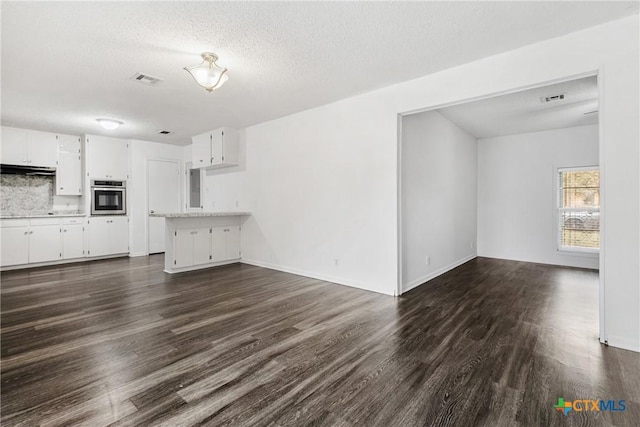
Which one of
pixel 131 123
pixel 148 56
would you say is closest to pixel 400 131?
pixel 148 56

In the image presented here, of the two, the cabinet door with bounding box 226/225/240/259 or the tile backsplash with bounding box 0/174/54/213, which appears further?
the cabinet door with bounding box 226/225/240/259

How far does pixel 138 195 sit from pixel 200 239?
2722mm

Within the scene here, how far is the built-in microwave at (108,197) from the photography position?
21.7 ft

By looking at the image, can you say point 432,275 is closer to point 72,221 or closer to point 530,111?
point 530,111

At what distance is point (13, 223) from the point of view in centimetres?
561

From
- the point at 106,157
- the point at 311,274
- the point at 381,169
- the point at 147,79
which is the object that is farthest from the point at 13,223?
the point at 381,169

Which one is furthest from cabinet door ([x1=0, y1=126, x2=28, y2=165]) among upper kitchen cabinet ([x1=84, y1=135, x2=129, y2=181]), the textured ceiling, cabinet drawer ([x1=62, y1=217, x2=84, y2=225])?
the textured ceiling

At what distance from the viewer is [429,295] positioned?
3.99 metres

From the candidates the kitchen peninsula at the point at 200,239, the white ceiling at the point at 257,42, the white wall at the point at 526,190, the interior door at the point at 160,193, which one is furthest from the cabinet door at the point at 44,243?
the white wall at the point at 526,190

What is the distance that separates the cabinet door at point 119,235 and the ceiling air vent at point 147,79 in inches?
166

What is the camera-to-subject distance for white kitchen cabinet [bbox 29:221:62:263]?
5801mm

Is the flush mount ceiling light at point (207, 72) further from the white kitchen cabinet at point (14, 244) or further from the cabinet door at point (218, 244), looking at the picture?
the white kitchen cabinet at point (14, 244)

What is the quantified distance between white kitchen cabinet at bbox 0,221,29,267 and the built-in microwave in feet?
3.77

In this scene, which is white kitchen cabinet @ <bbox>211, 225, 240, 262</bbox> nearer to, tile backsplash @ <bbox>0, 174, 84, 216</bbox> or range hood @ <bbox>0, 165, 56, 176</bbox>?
tile backsplash @ <bbox>0, 174, 84, 216</bbox>
